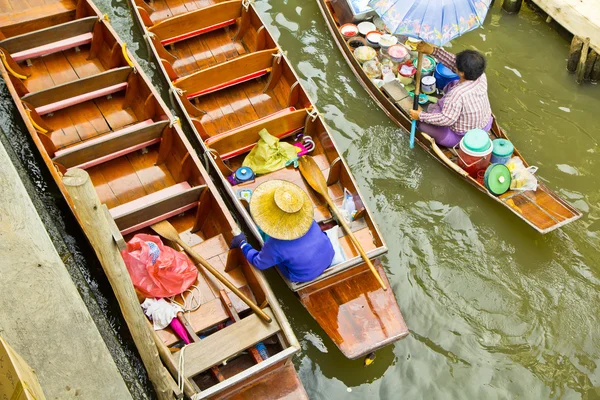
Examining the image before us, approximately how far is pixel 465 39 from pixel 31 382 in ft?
28.4

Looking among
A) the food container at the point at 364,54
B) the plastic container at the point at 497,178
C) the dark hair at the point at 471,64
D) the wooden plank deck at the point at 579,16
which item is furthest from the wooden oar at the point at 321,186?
the wooden plank deck at the point at 579,16

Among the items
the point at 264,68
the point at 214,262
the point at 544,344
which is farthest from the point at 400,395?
the point at 264,68

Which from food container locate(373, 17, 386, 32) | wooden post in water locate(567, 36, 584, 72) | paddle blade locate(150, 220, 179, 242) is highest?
food container locate(373, 17, 386, 32)

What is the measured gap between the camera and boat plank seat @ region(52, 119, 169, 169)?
21.3 ft

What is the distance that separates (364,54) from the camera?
28.7 ft

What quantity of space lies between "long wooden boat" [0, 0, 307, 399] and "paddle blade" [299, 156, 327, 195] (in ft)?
3.96

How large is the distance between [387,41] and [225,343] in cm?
554

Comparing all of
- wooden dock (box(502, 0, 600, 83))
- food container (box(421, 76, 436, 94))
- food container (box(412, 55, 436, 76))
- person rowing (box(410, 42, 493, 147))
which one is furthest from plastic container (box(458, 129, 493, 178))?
wooden dock (box(502, 0, 600, 83))

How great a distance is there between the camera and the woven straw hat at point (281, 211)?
488 centimetres

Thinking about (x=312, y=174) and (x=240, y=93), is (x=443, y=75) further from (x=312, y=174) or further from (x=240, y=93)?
(x=240, y=93)

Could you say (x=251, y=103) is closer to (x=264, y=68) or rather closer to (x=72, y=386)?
(x=264, y=68)

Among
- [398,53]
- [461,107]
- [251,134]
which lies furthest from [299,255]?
[398,53]

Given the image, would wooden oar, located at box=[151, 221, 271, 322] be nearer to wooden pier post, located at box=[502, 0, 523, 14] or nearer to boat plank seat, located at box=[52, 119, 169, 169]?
boat plank seat, located at box=[52, 119, 169, 169]

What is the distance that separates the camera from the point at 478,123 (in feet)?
24.2
